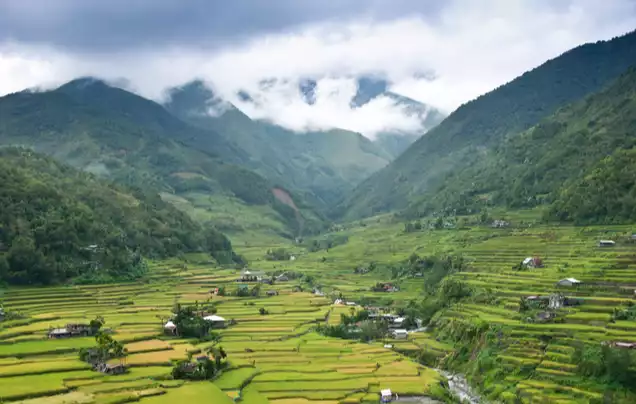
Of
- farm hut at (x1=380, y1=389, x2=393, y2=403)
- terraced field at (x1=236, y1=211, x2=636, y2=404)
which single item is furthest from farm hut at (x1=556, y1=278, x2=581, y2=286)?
farm hut at (x1=380, y1=389, x2=393, y2=403)

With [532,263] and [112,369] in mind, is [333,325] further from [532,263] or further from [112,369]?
[112,369]

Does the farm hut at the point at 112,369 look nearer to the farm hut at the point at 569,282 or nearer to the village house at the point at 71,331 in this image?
the village house at the point at 71,331

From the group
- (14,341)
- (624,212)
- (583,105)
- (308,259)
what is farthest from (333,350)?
(583,105)

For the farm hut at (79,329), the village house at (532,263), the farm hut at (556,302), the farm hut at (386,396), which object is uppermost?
the farm hut at (79,329)

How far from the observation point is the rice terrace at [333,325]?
50250mm

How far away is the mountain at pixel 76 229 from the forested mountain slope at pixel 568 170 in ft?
187

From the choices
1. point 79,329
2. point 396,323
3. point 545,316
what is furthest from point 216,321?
point 545,316

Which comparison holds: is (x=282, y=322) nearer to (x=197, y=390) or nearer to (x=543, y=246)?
(x=197, y=390)

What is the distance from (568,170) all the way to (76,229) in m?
88.5

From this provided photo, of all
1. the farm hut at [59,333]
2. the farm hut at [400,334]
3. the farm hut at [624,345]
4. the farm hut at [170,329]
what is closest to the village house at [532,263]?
the farm hut at [400,334]

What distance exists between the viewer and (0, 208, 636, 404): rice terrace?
50250 mm

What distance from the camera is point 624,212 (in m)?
98.7

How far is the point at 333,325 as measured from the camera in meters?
75.3

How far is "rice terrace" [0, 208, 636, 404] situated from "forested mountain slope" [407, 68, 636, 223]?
6781 millimetres
